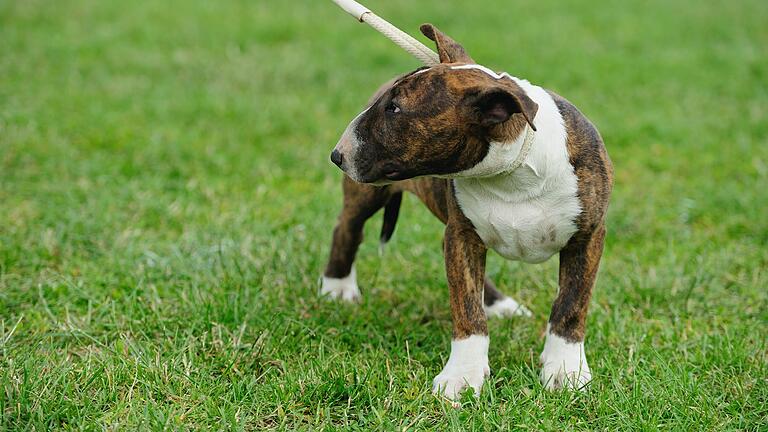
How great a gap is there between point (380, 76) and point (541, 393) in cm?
569

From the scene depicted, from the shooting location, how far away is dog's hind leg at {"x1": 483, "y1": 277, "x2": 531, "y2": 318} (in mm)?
4660

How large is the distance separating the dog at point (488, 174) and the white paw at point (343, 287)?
933mm

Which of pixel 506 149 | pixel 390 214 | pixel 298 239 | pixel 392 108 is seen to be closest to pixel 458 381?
pixel 506 149

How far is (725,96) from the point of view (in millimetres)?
8648

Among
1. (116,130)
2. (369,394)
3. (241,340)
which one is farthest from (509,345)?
(116,130)

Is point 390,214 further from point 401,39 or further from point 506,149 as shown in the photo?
point 506,149

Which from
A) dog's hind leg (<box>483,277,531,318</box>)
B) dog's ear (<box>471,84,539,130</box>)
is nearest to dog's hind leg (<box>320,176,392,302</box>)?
dog's hind leg (<box>483,277,531,318</box>)

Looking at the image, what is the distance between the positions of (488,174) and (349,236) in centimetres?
146

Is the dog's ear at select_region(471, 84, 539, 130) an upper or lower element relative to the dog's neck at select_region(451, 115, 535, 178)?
upper

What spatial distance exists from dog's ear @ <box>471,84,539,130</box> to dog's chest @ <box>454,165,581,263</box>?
0.30m

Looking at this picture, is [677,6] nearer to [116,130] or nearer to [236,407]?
[116,130]

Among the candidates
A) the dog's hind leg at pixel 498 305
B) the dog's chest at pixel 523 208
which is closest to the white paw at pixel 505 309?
the dog's hind leg at pixel 498 305

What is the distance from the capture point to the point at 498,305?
4715mm

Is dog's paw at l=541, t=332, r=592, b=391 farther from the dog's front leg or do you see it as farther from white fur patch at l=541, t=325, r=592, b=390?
the dog's front leg
